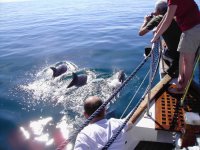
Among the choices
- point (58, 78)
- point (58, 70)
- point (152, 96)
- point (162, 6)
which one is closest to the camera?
point (152, 96)

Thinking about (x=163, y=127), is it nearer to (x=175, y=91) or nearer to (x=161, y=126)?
(x=161, y=126)

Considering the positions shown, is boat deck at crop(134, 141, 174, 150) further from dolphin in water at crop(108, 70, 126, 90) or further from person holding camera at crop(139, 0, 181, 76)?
dolphin in water at crop(108, 70, 126, 90)

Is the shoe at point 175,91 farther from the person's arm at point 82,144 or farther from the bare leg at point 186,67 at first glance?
the person's arm at point 82,144

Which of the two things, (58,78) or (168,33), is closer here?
(168,33)

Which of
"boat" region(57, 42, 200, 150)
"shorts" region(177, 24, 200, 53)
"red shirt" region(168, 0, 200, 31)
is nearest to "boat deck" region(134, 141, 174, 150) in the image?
"boat" region(57, 42, 200, 150)

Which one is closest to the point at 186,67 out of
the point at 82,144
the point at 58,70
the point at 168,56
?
the point at 168,56

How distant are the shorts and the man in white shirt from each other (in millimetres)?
2445

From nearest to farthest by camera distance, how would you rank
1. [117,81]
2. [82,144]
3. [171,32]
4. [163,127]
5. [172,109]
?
[82,144] → [163,127] → [172,109] → [171,32] → [117,81]

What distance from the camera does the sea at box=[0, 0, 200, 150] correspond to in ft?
25.0

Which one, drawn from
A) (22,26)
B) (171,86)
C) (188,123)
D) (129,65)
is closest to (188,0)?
(171,86)

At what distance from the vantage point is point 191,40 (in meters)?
5.31

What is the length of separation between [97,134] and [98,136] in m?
0.03

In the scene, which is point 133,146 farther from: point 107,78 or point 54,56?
point 54,56

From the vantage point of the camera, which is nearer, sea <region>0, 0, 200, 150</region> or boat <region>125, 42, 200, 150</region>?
boat <region>125, 42, 200, 150</region>
